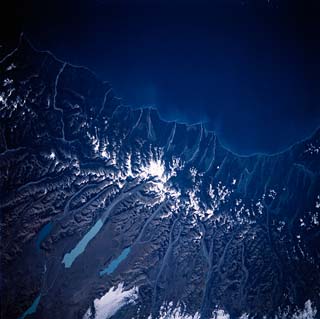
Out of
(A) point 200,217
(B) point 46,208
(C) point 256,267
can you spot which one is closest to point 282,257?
(C) point 256,267

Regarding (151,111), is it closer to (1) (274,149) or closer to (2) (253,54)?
(2) (253,54)

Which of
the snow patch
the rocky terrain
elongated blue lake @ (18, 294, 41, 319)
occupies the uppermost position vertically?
the rocky terrain

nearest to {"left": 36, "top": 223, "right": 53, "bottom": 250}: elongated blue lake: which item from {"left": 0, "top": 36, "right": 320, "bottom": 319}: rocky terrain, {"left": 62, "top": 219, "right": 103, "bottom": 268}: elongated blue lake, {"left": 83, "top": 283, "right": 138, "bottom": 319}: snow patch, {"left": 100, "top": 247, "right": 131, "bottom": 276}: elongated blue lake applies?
{"left": 0, "top": 36, "right": 320, "bottom": 319}: rocky terrain

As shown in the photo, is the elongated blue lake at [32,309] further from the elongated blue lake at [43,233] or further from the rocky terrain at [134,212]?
the elongated blue lake at [43,233]

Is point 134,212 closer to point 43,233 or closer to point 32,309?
point 43,233

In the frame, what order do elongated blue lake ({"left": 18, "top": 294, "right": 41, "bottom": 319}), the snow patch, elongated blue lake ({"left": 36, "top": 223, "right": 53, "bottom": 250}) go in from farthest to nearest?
the snow patch < elongated blue lake ({"left": 36, "top": 223, "right": 53, "bottom": 250}) < elongated blue lake ({"left": 18, "top": 294, "right": 41, "bottom": 319})

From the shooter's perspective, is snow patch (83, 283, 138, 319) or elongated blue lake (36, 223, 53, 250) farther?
snow patch (83, 283, 138, 319)

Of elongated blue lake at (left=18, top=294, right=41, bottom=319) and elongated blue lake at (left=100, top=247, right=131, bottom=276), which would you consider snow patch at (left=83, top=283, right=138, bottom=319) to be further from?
elongated blue lake at (left=18, top=294, right=41, bottom=319)
